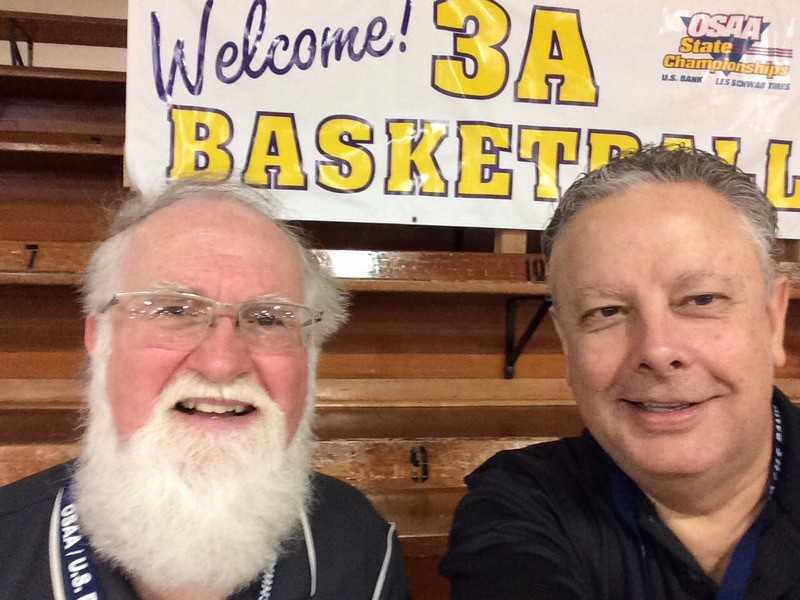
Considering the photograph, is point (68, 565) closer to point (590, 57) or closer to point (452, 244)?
point (452, 244)

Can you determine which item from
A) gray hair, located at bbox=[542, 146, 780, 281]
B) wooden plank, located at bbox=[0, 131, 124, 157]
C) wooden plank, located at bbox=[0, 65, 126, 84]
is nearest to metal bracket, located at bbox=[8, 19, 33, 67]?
wooden plank, located at bbox=[0, 65, 126, 84]

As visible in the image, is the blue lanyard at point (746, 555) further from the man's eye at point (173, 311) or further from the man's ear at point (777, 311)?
the man's eye at point (173, 311)

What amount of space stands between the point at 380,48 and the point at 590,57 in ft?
1.87

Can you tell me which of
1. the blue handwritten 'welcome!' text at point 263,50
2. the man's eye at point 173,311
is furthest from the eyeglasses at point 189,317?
the blue handwritten 'welcome!' text at point 263,50

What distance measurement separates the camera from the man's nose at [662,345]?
655 mm

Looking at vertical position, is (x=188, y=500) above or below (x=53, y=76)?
below

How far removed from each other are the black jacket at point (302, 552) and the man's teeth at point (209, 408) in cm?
21

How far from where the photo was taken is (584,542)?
27.9 inches

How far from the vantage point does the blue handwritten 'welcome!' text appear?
4.72 ft

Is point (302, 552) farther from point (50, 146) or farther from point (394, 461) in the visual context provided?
point (50, 146)

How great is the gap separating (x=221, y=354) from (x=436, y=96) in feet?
3.43

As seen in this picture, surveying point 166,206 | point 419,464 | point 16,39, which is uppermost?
point 16,39

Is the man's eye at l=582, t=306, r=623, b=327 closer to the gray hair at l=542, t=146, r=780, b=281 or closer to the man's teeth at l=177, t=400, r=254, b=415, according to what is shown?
the gray hair at l=542, t=146, r=780, b=281

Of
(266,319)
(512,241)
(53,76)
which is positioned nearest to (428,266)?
(512,241)
